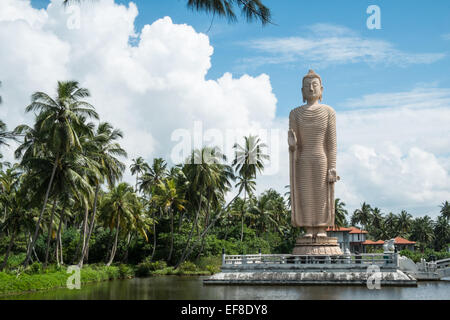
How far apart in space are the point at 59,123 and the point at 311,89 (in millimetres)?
15249

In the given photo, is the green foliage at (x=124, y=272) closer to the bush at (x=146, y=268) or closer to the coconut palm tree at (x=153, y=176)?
the bush at (x=146, y=268)

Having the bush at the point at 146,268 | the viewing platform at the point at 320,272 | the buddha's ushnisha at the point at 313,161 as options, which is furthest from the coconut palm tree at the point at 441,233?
the viewing platform at the point at 320,272

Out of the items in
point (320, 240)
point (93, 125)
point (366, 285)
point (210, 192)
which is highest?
point (93, 125)

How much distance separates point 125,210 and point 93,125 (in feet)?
25.5

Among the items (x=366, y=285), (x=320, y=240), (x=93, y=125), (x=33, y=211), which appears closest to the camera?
(x=366, y=285)

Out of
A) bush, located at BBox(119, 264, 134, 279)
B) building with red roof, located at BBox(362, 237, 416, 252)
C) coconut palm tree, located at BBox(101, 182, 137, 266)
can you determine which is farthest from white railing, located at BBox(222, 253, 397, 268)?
building with red roof, located at BBox(362, 237, 416, 252)

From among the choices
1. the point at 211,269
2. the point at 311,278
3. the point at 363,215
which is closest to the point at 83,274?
the point at 211,269

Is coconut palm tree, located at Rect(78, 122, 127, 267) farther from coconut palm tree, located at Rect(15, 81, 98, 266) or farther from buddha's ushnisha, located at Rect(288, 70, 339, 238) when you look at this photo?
buddha's ushnisha, located at Rect(288, 70, 339, 238)

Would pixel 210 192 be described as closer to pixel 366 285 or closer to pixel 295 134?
pixel 295 134

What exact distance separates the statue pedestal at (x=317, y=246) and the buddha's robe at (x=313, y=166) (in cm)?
98

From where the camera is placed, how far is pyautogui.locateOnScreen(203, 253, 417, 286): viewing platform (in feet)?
75.0

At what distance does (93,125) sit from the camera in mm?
33281

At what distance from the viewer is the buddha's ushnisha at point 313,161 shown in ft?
91.6
